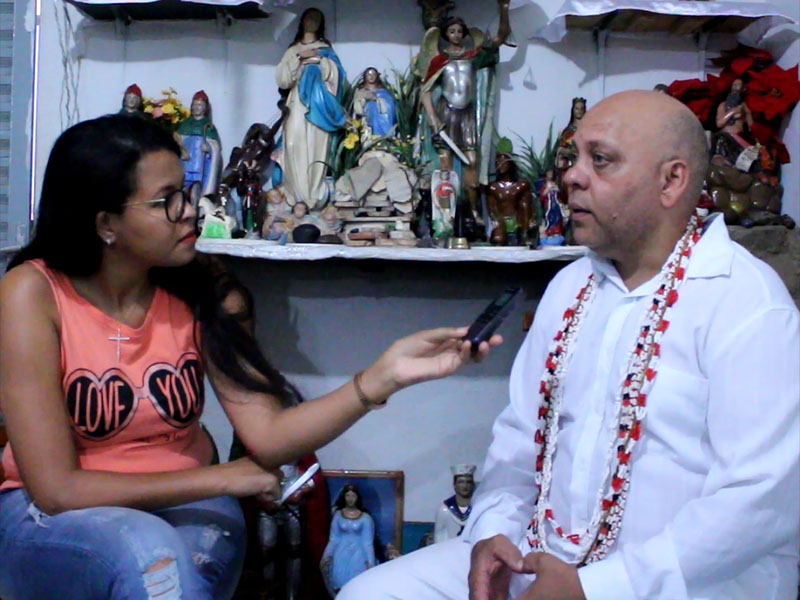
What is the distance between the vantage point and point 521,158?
2865 millimetres

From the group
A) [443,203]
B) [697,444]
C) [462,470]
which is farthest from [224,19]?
[697,444]

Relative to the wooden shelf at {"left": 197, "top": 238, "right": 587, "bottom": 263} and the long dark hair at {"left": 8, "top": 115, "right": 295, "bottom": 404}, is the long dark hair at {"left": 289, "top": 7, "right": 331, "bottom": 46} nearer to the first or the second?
the wooden shelf at {"left": 197, "top": 238, "right": 587, "bottom": 263}

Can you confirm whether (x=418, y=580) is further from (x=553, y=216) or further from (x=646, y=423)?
(x=553, y=216)

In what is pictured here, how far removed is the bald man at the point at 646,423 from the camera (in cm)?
130

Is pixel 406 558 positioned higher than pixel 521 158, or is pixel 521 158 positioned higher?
pixel 521 158

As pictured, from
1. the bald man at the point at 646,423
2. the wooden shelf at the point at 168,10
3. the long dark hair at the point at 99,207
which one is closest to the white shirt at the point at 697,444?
the bald man at the point at 646,423

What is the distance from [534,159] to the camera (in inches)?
111

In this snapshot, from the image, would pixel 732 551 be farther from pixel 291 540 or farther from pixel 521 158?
pixel 521 158

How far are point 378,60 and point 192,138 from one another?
2.26 feet

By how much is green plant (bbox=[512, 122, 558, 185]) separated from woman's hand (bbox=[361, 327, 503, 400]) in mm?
1442

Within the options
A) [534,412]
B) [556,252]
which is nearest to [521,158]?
[556,252]

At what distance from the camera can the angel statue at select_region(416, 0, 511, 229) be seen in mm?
2660

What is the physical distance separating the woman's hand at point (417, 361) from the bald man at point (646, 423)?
24 centimetres

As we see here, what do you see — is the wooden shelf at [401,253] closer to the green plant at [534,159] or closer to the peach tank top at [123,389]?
the green plant at [534,159]
